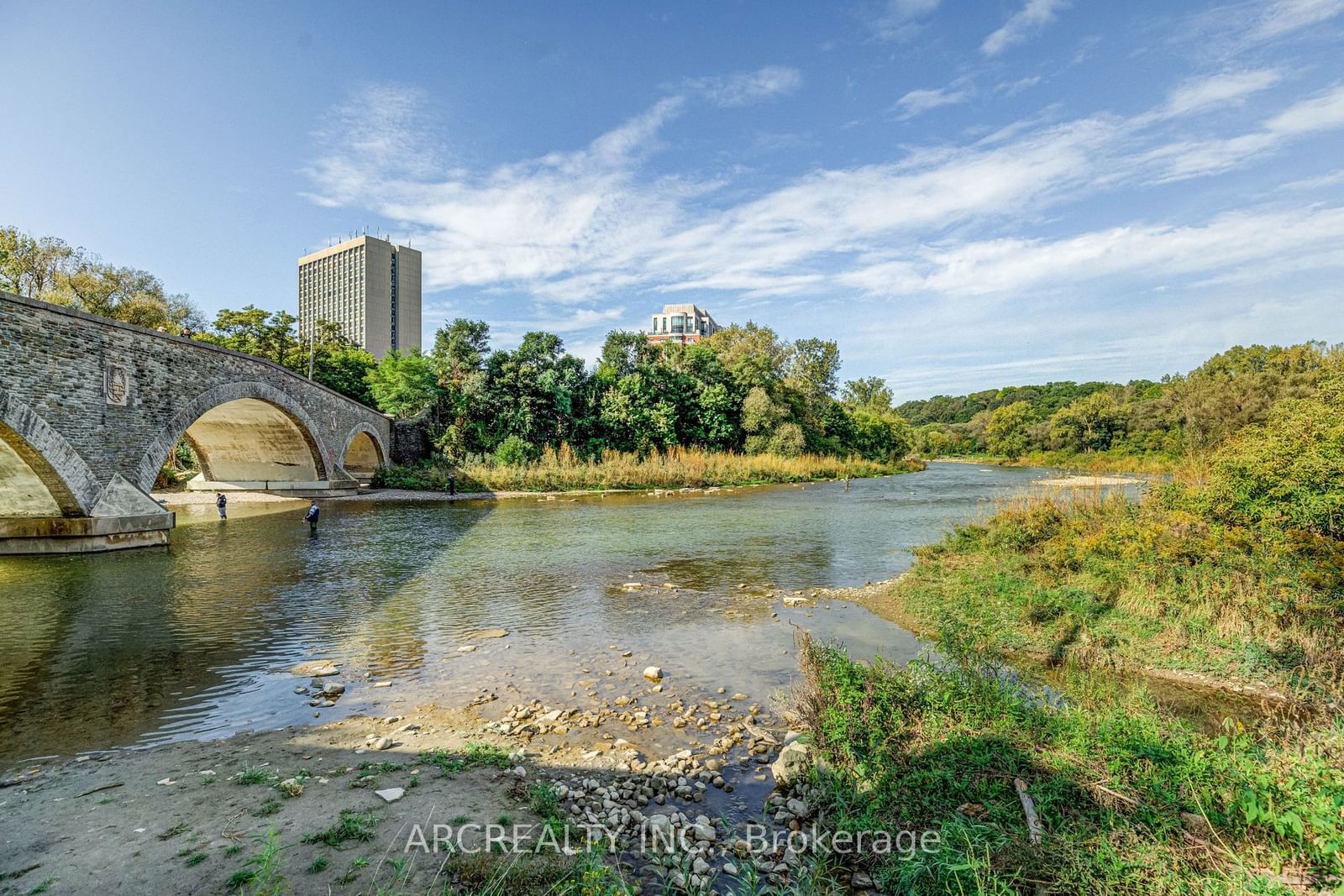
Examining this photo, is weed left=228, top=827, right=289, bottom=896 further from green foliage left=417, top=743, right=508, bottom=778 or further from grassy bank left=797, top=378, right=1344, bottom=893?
grassy bank left=797, top=378, right=1344, bottom=893

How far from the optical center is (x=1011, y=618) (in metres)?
8.22

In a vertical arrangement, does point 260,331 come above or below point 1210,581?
above

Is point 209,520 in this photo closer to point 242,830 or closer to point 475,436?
point 475,436

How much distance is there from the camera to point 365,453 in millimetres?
35531

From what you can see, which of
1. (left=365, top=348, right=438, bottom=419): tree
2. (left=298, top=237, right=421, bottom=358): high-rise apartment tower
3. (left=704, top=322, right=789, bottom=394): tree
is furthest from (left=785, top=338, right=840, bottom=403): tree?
(left=298, top=237, right=421, bottom=358): high-rise apartment tower

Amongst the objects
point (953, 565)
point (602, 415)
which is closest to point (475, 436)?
point (602, 415)

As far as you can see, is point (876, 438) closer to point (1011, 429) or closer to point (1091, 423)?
point (1091, 423)

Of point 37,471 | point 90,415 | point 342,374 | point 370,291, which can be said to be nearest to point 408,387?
point 342,374

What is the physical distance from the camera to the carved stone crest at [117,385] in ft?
47.6

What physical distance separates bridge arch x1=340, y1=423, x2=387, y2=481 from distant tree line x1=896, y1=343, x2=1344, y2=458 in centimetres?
3542

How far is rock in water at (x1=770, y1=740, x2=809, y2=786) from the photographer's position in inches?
179

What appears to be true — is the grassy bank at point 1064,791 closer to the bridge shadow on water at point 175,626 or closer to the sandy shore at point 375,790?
the sandy shore at point 375,790

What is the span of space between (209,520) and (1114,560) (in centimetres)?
2560

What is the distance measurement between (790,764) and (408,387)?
36.8 metres
